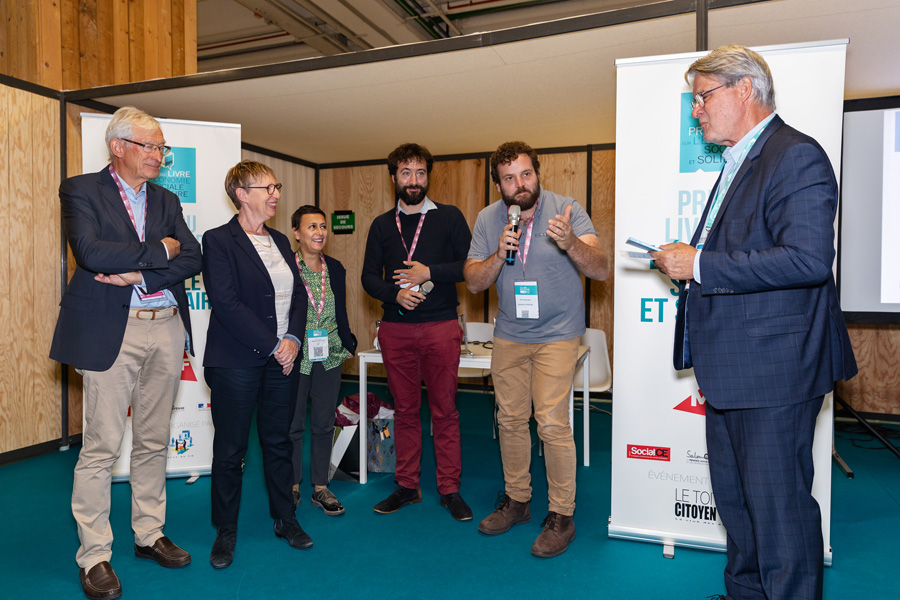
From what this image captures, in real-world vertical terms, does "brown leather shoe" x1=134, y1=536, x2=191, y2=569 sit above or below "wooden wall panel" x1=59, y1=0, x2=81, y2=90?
below

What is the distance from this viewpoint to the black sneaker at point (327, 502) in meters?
3.11

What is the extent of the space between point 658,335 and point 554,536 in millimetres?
1014

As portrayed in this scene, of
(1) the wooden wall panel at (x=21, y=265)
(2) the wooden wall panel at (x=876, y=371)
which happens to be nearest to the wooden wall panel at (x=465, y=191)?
(2) the wooden wall panel at (x=876, y=371)

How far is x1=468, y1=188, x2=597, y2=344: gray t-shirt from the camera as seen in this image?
2.69 meters

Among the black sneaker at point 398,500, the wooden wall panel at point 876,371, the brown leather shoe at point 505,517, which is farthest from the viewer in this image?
the wooden wall panel at point 876,371

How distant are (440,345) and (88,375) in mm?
1549

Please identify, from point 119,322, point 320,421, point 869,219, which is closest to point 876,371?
point 869,219

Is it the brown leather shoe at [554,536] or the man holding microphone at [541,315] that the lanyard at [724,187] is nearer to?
the man holding microphone at [541,315]

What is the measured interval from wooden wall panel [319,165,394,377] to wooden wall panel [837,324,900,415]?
4565 millimetres

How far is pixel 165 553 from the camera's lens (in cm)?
253

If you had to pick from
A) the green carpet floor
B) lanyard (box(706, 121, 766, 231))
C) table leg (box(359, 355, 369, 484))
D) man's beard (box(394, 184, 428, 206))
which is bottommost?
the green carpet floor

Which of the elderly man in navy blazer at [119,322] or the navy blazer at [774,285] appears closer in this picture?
the navy blazer at [774,285]

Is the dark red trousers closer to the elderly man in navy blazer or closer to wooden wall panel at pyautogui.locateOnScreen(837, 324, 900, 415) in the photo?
the elderly man in navy blazer

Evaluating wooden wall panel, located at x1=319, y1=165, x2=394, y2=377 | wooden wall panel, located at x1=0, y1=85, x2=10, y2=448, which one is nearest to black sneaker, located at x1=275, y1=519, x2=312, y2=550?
wooden wall panel, located at x1=0, y1=85, x2=10, y2=448
